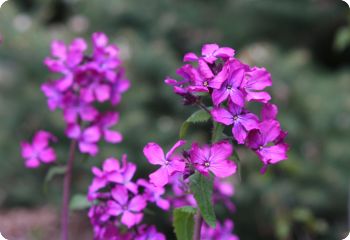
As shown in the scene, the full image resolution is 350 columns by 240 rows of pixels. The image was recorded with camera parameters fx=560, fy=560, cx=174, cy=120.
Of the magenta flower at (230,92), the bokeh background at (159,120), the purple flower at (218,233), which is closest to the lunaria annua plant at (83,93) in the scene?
the purple flower at (218,233)

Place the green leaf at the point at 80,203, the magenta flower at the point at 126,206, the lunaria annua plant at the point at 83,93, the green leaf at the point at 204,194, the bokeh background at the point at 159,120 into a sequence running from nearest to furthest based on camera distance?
the green leaf at the point at 204,194 → the magenta flower at the point at 126,206 → the green leaf at the point at 80,203 → the lunaria annua plant at the point at 83,93 → the bokeh background at the point at 159,120

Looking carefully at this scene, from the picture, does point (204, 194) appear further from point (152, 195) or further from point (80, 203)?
point (80, 203)

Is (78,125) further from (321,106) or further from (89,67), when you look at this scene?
(321,106)

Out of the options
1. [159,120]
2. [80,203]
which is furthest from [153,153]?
[159,120]

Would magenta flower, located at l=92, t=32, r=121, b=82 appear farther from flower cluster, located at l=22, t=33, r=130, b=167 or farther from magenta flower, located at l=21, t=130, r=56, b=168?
magenta flower, located at l=21, t=130, r=56, b=168

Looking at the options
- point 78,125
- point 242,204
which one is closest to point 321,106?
→ point 242,204

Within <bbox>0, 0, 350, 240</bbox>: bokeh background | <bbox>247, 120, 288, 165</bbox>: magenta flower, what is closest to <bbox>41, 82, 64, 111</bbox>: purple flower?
<bbox>247, 120, 288, 165</bbox>: magenta flower

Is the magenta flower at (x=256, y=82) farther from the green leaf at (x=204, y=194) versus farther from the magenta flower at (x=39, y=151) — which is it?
the magenta flower at (x=39, y=151)
